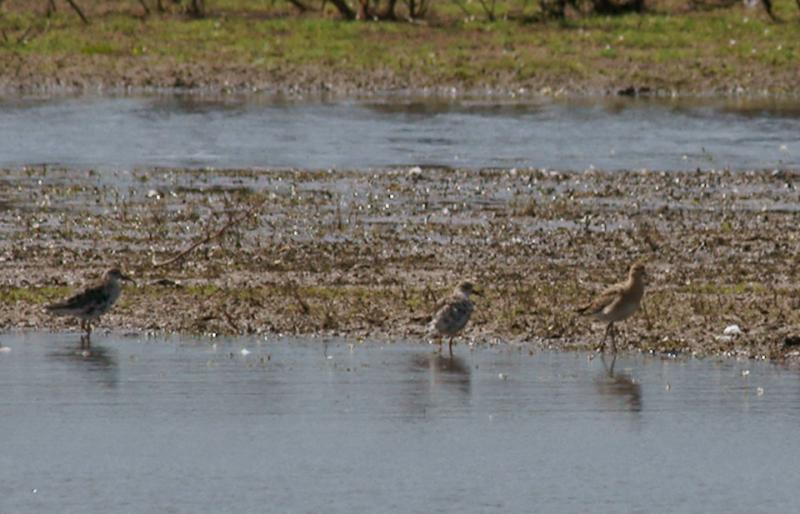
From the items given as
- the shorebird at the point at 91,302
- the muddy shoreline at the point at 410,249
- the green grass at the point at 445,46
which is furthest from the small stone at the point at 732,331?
the green grass at the point at 445,46

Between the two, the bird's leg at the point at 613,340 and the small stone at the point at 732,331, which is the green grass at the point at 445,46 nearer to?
the small stone at the point at 732,331

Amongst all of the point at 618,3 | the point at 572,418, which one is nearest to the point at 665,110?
the point at 618,3

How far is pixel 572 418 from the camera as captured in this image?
12.5 m

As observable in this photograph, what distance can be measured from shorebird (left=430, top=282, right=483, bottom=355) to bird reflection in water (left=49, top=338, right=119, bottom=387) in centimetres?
229

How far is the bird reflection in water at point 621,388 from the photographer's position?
42.4ft

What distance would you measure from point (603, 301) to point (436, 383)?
5.59 feet

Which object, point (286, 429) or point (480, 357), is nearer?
point (286, 429)

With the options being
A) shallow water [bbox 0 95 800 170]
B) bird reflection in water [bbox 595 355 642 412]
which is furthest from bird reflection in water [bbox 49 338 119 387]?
shallow water [bbox 0 95 800 170]

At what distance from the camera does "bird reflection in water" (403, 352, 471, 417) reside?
1289cm

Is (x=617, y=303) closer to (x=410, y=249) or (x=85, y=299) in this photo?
(x=85, y=299)

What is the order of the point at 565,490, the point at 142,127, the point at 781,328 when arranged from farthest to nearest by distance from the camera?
1. the point at 142,127
2. the point at 781,328
3. the point at 565,490

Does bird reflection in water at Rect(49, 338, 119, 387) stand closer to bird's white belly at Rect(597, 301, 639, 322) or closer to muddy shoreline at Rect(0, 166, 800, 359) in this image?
muddy shoreline at Rect(0, 166, 800, 359)

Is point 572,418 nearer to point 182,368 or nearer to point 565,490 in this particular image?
point 565,490

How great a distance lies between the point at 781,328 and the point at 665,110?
20480 mm
